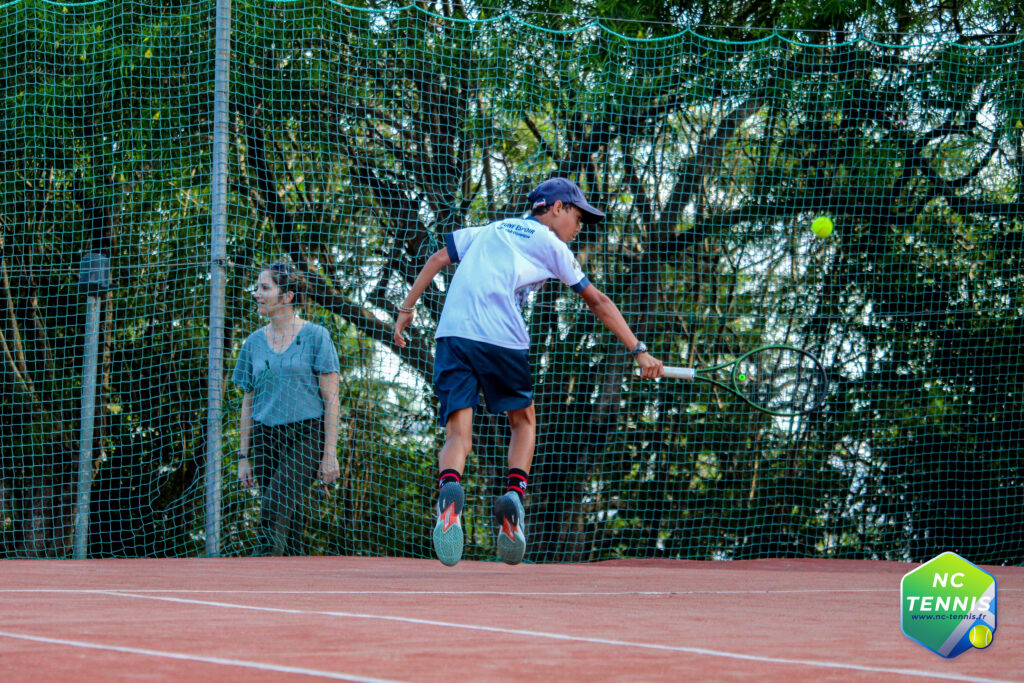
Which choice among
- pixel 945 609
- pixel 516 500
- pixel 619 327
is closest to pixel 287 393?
pixel 516 500

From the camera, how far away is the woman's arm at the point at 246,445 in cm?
590

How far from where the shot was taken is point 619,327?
13.9ft

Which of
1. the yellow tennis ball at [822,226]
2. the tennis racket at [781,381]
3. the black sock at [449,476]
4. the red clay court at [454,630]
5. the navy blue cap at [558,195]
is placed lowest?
the red clay court at [454,630]

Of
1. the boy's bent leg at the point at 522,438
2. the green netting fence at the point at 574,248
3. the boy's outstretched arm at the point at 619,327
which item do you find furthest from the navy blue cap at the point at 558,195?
the green netting fence at the point at 574,248

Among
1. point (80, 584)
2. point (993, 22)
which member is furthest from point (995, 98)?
point (80, 584)

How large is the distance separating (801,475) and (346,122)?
3.90 m

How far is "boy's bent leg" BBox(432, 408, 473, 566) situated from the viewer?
12.6 ft

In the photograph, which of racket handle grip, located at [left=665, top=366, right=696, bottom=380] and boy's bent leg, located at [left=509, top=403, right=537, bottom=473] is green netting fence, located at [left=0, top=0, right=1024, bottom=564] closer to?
boy's bent leg, located at [left=509, top=403, right=537, bottom=473]

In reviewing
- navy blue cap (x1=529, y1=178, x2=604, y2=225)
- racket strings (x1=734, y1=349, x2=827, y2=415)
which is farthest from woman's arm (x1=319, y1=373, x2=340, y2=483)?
racket strings (x1=734, y1=349, x2=827, y2=415)

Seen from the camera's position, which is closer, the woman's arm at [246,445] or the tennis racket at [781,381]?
the woman's arm at [246,445]

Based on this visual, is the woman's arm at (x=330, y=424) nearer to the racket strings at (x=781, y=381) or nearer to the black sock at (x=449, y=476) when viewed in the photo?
the black sock at (x=449, y=476)

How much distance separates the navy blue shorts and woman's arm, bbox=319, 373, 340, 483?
5.33 ft

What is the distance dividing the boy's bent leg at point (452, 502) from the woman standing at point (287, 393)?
64.6 inches

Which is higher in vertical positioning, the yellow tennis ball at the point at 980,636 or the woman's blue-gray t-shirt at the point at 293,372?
the woman's blue-gray t-shirt at the point at 293,372
